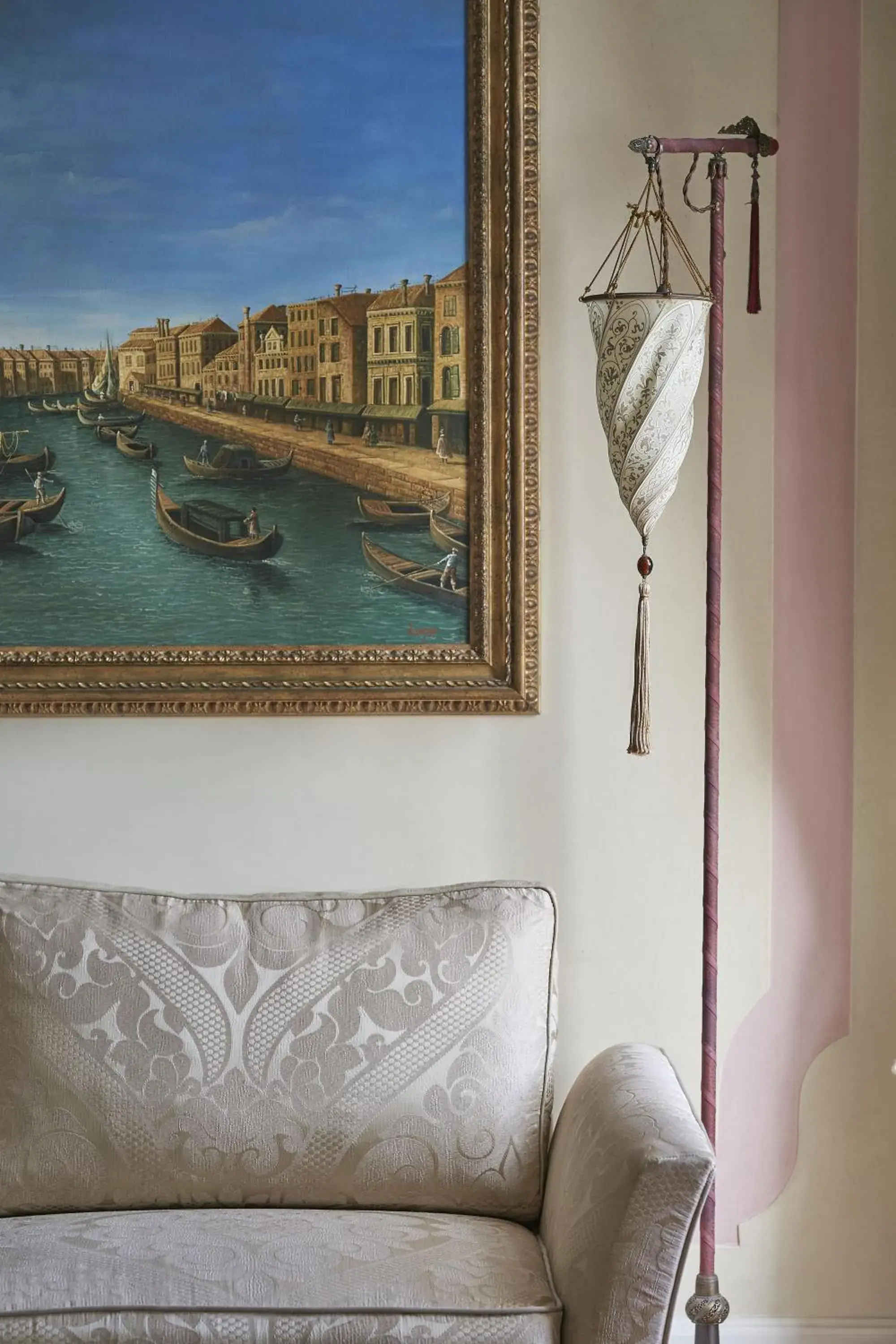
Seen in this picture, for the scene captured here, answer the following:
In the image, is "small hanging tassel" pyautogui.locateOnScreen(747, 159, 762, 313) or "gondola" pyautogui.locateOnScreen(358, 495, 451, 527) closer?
"small hanging tassel" pyautogui.locateOnScreen(747, 159, 762, 313)

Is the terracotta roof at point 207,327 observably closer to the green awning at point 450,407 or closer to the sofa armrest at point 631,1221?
the green awning at point 450,407

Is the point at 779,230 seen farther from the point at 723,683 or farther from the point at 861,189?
the point at 723,683

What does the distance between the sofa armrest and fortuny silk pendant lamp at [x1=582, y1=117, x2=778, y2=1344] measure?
1.09 ft

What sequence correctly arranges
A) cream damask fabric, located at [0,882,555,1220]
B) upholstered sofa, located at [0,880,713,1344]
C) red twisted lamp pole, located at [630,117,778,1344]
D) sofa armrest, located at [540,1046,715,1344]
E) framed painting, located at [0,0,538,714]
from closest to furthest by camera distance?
Result: 1. sofa armrest, located at [540,1046,715,1344]
2. upholstered sofa, located at [0,880,713,1344]
3. cream damask fabric, located at [0,882,555,1220]
4. red twisted lamp pole, located at [630,117,778,1344]
5. framed painting, located at [0,0,538,714]

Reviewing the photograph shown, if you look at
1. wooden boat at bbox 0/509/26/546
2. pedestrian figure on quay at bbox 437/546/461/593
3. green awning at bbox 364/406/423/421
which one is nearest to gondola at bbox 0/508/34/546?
wooden boat at bbox 0/509/26/546

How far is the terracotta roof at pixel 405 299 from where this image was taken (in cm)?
225

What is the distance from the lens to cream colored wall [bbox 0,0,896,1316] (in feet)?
7.48

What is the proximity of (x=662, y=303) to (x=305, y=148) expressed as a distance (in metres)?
0.76

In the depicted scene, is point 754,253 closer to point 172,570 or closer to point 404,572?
point 404,572

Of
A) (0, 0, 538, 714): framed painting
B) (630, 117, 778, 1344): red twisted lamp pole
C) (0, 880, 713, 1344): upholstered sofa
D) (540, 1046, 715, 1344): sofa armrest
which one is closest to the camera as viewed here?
(540, 1046, 715, 1344): sofa armrest

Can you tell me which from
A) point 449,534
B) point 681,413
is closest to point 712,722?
point 681,413

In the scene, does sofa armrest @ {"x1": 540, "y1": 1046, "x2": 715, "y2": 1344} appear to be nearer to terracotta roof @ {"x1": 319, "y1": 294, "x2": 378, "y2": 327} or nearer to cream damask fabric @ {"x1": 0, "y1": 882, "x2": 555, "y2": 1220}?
cream damask fabric @ {"x1": 0, "y1": 882, "x2": 555, "y2": 1220}

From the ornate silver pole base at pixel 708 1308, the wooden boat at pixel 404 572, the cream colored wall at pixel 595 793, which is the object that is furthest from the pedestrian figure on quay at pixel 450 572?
the ornate silver pole base at pixel 708 1308

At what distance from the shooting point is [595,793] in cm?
231
